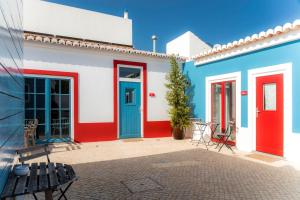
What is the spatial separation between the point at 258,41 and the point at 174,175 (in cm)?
464

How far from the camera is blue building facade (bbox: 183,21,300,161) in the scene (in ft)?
19.2

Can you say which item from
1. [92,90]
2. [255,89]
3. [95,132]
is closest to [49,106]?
[92,90]

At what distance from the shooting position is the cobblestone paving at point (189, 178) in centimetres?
378

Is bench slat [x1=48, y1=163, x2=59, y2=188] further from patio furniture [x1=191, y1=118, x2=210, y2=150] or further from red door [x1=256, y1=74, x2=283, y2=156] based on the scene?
patio furniture [x1=191, y1=118, x2=210, y2=150]

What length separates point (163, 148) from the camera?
7633mm

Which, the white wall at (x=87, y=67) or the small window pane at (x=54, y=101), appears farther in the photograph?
the small window pane at (x=54, y=101)

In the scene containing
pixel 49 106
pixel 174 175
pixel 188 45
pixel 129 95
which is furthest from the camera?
pixel 188 45

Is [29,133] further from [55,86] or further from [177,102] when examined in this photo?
[177,102]

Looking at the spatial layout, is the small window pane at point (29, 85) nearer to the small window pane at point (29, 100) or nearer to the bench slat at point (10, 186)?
the small window pane at point (29, 100)

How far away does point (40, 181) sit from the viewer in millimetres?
2391

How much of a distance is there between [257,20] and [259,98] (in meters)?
4.51

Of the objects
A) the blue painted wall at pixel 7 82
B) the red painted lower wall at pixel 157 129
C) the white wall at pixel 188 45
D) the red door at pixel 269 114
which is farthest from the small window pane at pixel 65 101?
the white wall at pixel 188 45

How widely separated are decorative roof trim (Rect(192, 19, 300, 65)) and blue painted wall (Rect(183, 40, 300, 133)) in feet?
0.45

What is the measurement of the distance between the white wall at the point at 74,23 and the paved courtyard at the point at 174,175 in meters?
7.76
